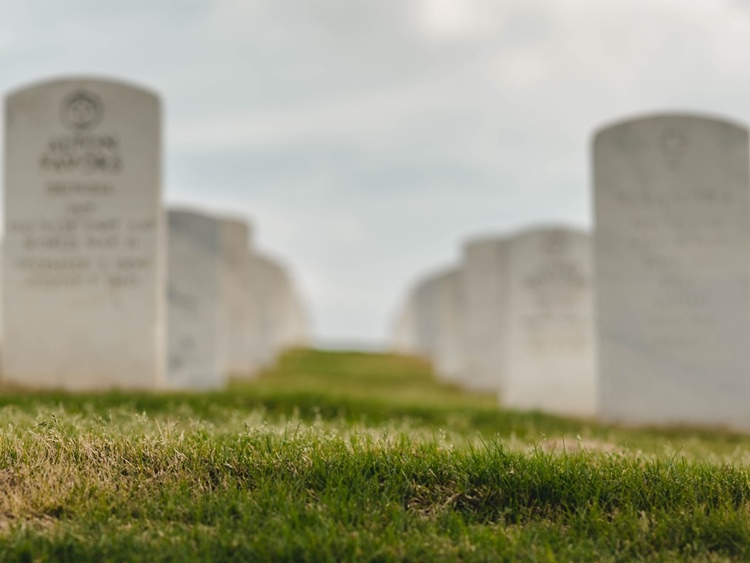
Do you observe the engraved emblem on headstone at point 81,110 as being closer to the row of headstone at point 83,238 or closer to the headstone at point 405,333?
the row of headstone at point 83,238

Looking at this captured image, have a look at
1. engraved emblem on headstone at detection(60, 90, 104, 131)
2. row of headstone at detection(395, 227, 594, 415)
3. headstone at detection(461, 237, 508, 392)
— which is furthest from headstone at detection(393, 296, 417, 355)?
engraved emblem on headstone at detection(60, 90, 104, 131)

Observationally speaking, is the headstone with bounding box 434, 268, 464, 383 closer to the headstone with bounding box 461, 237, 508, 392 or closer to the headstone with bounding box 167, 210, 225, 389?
the headstone with bounding box 461, 237, 508, 392

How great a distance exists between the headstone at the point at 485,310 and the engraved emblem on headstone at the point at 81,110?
477 inches

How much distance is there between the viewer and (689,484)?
4.02 metres

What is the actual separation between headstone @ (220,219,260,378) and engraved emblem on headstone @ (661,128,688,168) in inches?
465

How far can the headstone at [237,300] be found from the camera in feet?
71.2

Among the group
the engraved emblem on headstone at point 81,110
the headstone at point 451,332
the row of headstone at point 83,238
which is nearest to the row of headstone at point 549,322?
the row of headstone at point 83,238

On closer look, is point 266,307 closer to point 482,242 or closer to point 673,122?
point 482,242

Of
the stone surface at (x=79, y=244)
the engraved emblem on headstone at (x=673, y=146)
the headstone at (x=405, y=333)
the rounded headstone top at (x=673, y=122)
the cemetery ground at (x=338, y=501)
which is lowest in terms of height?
the headstone at (x=405, y=333)

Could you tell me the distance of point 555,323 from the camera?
51.7ft

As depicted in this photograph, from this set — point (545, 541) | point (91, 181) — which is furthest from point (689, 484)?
point (91, 181)

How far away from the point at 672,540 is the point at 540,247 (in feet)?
41.2

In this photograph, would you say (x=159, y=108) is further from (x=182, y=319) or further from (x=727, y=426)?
(x=727, y=426)

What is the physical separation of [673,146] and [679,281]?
195cm
